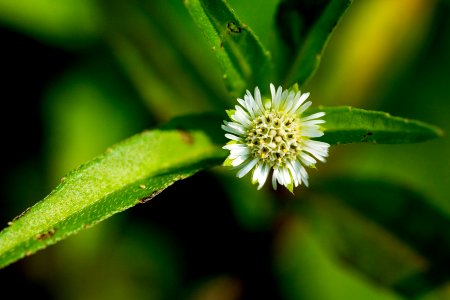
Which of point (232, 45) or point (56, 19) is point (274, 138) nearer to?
point (232, 45)

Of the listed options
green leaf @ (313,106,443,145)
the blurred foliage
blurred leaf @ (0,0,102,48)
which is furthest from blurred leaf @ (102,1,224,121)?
green leaf @ (313,106,443,145)

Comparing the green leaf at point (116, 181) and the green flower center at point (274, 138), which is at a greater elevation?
the green leaf at point (116, 181)

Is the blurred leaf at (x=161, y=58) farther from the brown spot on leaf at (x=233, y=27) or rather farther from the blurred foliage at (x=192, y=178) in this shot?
the brown spot on leaf at (x=233, y=27)

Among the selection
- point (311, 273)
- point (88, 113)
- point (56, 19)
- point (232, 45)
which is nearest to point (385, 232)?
point (311, 273)

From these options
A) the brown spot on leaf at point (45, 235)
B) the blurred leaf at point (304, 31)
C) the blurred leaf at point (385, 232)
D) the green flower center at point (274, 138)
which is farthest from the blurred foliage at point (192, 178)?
the brown spot on leaf at point (45, 235)

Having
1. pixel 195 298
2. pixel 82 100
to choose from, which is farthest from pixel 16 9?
pixel 195 298

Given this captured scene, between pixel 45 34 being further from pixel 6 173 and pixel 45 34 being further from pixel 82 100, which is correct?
pixel 6 173
